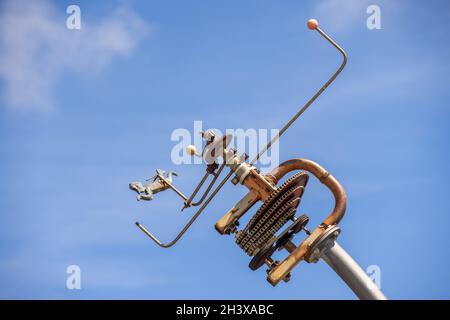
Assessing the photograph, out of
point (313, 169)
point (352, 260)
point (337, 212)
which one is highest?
point (313, 169)

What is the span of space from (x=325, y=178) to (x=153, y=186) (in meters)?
6.45

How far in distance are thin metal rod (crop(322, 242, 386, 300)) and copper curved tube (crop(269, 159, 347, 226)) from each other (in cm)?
93

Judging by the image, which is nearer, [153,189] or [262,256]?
[262,256]

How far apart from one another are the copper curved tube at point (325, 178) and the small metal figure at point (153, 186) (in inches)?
161

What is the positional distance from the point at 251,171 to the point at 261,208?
186 cm

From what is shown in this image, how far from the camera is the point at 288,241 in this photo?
26.0m

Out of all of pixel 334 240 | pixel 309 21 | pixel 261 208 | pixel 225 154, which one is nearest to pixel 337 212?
pixel 334 240

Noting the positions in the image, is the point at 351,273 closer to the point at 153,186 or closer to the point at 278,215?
the point at 278,215

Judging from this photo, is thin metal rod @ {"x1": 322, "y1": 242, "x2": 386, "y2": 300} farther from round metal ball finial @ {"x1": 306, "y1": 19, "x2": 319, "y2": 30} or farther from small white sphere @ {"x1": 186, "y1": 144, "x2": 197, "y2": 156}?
round metal ball finial @ {"x1": 306, "y1": 19, "x2": 319, "y2": 30}

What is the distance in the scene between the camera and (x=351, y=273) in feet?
81.6

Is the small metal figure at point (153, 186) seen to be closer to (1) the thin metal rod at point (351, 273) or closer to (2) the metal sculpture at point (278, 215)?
(2) the metal sculpture at point (278, 215)

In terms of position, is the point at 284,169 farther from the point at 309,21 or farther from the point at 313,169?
the point at 309,21

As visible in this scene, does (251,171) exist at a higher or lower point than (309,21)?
lower

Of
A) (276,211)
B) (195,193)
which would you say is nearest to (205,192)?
(195,193)
